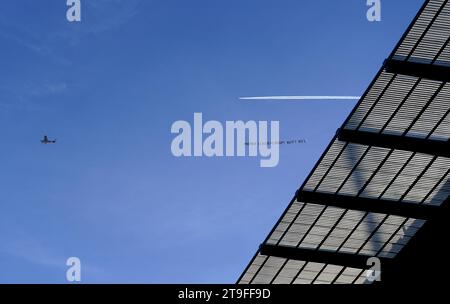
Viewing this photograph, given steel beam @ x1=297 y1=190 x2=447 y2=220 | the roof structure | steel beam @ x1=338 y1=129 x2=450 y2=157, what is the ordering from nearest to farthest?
the roof structure
steel beam @ x1=338 y1=129 x2=450 y2=157
steel beam @ x1=297 y1=190 x2=447 y2=220

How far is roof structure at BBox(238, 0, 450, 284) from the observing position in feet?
104

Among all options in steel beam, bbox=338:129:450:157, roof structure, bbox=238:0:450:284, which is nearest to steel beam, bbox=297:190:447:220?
roof structure, bbox=238:0:450:284

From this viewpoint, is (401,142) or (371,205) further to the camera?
(371,205)

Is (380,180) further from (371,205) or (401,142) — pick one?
(401,142)

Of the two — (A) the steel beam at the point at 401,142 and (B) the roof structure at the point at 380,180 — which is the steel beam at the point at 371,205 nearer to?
(B) the roof structure at the point at 380,180

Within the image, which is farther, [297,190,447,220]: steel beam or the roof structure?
[297,190,447,220]: steel beam

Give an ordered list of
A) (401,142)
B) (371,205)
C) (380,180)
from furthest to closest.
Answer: (371,205), (380,180), (401,142)

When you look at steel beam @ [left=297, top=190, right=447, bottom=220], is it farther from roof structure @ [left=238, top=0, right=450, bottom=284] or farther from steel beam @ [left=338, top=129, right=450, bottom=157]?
steel beam @ [left=338, top=129, right=450, bottom=157]

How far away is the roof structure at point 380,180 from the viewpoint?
1247 inches

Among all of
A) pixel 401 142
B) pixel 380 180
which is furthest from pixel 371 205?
pixel 401 142

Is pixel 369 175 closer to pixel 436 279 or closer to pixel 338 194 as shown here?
pixel 338 194

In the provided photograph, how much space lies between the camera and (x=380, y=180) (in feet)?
120
